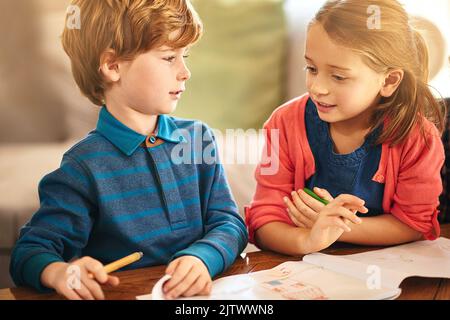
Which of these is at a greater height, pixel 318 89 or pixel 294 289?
pixel 318 89

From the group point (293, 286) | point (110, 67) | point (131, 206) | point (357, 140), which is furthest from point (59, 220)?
point (357, 140)

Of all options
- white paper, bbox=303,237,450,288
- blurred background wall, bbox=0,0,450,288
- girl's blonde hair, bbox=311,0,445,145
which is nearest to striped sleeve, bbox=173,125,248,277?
white paper, bbox=303,237,450,288

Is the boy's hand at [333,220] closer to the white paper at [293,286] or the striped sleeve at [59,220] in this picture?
the white paper at [293,286]

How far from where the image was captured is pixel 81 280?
0.74 meters

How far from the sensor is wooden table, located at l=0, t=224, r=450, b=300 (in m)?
0.80

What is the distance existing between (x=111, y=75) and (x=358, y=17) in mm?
366

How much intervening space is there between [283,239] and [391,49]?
33 centimetres

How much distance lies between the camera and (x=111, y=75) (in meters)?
0.87

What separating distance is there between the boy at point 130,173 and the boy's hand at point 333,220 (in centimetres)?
12

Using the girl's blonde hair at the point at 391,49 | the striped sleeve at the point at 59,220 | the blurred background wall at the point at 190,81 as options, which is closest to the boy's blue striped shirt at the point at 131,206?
the striped sleeve at the point at 59,220

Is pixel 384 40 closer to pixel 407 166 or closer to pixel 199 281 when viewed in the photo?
pixel 407 166

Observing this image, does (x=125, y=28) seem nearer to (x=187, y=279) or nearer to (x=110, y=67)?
(x=110, y=67)
